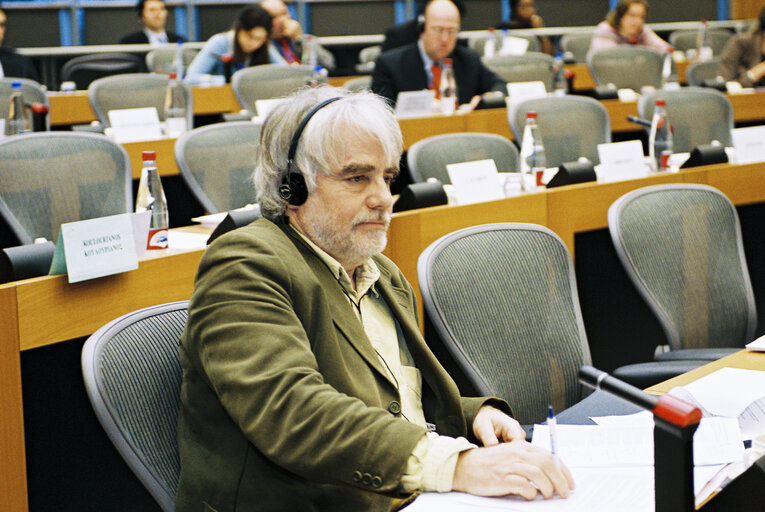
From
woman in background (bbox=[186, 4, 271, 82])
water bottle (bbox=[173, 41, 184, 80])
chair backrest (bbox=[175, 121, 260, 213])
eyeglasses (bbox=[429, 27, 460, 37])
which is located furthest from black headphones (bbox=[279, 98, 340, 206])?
water bottle (bbox=[173, 41, 184, 80])

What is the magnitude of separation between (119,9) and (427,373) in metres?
8.74

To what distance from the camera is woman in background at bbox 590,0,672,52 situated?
7094 mm

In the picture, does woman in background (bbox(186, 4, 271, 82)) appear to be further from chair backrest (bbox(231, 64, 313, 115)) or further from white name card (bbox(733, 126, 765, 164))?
white name card (bbox(733, 126, 765, 164))

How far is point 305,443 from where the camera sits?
4.06 ft

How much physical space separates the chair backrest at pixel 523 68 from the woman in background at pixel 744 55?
4.20ft

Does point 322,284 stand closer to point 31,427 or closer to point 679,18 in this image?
point 31,427

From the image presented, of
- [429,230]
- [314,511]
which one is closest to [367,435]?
[314,511]

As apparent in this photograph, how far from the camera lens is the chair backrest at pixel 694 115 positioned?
13.8ft

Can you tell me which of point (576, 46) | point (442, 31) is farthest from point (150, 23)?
point (442, 31)

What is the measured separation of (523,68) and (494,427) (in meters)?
4.61

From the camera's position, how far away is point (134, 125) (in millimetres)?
4070

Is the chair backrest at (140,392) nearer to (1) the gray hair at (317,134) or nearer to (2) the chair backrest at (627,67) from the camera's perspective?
(1) the gray hair at (317,134)

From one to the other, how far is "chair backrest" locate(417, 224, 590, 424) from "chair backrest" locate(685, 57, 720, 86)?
462cm

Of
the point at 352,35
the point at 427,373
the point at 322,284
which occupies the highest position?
the point at 352,35
